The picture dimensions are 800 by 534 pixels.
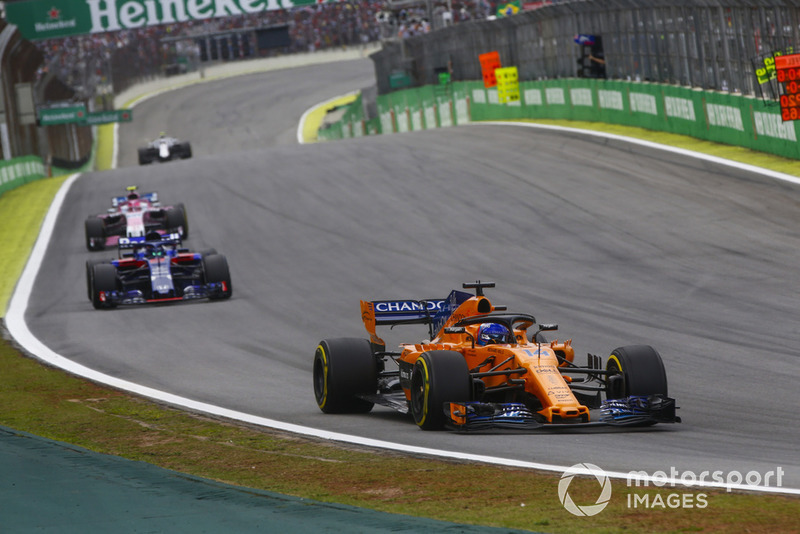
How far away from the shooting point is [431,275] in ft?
67.5

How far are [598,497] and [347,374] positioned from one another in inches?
174

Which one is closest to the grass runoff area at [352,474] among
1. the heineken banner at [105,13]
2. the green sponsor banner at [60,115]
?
Answer: the heineken banner at [105,13]

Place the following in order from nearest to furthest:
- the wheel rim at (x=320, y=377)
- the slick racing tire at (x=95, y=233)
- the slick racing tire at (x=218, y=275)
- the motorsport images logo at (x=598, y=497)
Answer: the motorsport images logo at (x=598, y=497), the wheel rim at (x=320, y=377), the slick racing tire at (x=218, y=275), the slick racing tire at (x=95, y=233)

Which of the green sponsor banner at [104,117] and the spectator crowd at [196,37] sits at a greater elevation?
the spectator crowd at [196,37]

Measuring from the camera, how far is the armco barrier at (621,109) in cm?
2770

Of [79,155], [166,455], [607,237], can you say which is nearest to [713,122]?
[607,237]

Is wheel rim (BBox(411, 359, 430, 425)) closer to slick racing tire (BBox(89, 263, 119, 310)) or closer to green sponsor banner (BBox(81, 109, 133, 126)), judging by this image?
slick racing tire (BBox(89, 263, 119, 310))

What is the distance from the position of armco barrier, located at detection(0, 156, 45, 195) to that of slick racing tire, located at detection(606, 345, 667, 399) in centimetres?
3098

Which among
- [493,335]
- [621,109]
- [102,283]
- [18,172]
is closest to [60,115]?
[18,172]

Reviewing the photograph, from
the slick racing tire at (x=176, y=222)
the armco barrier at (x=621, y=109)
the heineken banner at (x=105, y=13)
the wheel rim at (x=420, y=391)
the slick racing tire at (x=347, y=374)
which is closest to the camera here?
the wheel rim at (x=420, y=391)

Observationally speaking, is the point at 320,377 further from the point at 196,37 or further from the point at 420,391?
the point at 196,37

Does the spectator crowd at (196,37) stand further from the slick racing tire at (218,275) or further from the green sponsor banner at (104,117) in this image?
the slick racing tire at (218,275)

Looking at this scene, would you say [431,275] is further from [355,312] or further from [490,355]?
[490,355]

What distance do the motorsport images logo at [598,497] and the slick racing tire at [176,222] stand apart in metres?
19.7
